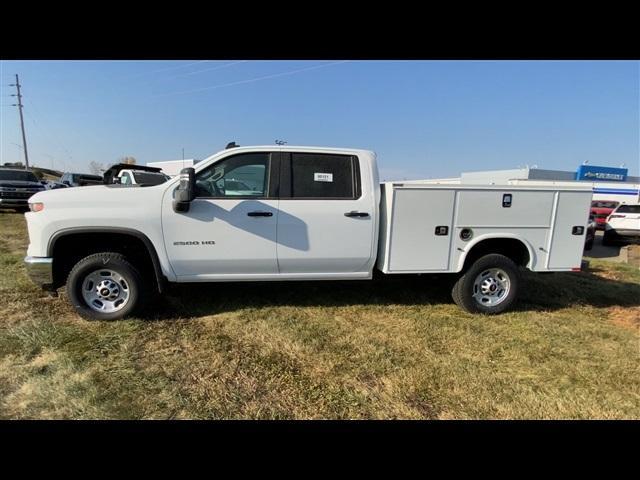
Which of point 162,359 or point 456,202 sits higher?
point 456,202

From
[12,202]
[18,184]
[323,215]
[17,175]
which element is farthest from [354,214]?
[17,175]

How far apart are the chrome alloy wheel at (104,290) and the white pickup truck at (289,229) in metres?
0.01

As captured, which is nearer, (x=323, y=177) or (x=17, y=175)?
(x=323, y=177)

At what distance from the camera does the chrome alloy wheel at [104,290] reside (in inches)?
158

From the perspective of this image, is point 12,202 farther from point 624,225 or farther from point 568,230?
point 624,225

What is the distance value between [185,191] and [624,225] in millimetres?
14224

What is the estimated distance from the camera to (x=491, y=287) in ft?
15.5

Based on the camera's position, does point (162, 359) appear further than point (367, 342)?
No

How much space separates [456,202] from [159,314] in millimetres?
3636

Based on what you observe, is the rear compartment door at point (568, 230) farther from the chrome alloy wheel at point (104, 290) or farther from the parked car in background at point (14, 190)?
the parked car in background at point (14, 190)

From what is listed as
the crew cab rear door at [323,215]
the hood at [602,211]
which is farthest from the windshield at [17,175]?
the hood at [602,211]
